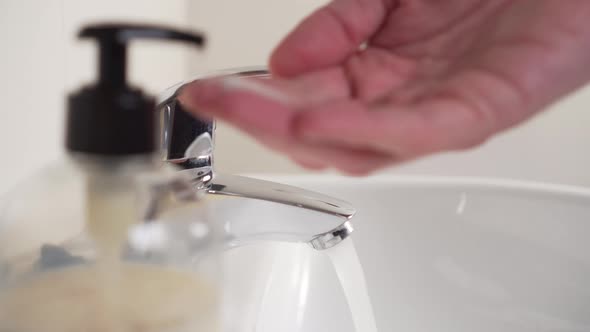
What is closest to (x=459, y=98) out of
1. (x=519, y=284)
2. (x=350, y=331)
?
(x=350, y=331)

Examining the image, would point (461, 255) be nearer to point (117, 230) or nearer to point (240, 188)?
point (240, 188)

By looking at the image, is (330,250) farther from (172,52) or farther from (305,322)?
(172,52)

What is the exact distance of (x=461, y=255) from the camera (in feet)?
1.65

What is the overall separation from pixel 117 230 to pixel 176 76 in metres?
0.48

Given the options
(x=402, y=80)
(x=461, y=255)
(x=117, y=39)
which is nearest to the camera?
(x=117, y=39)

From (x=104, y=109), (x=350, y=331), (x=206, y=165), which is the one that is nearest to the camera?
(x=104, y=109)

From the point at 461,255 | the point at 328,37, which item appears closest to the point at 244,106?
the point at 328,37

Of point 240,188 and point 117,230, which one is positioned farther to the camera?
point 240,188

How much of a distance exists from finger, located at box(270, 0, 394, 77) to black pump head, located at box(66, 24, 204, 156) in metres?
0.10

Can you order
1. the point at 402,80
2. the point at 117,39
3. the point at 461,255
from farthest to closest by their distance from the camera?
the point at 461,255
the point at 402,80
the point at 117,39

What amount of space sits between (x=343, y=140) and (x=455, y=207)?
0.38 m

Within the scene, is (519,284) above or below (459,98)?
below

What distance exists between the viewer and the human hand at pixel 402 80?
163 millimetres

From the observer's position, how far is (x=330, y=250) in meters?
0.32
